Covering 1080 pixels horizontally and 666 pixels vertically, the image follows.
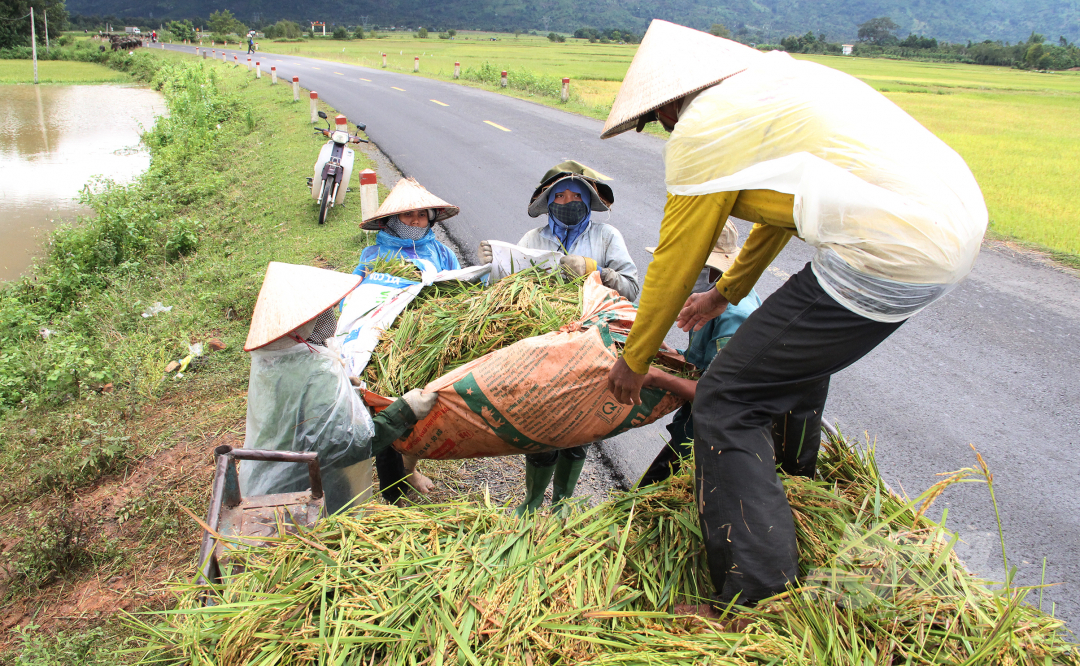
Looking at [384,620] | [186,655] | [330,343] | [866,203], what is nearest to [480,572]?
[384,620]

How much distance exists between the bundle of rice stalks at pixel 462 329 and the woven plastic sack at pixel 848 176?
45.3 inches

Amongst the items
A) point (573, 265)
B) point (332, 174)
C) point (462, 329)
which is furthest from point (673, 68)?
point (332, 174)

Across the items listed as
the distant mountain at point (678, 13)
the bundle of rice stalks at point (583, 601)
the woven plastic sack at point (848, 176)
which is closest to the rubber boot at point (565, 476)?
the bundle of rice stalks at point (583, 601)

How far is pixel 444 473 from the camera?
3.32 meters

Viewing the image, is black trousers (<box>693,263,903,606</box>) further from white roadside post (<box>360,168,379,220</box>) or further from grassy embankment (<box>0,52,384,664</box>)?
white roadside post (<box>360,168,379,220</box>)

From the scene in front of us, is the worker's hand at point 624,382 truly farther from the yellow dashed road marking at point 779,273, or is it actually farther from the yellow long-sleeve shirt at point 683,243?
the yellow dashed road marking at point 779,273

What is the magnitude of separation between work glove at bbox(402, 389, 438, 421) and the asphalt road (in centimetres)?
137

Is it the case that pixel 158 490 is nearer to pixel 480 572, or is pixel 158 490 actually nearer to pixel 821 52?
pixel 480 572

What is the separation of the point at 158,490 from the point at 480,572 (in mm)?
2500

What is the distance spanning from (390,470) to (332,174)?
560 centimetres

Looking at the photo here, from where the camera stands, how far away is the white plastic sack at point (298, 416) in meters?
2.28

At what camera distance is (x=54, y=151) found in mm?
16422

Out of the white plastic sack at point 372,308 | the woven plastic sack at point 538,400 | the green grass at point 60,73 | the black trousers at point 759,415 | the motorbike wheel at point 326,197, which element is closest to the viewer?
the black trousers at point 759,415

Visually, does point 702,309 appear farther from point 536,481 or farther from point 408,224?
point 408,224
